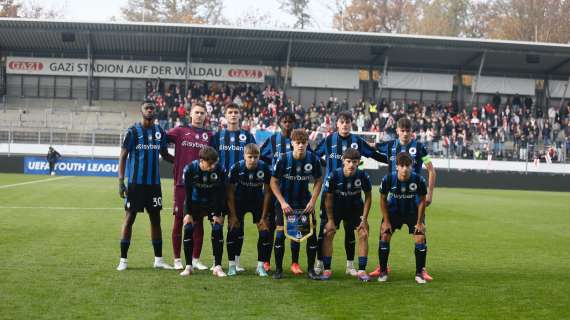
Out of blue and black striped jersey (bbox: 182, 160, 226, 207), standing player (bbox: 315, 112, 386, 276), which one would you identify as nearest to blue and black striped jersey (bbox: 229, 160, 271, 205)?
blue and black striped jersey (bbox: 182, 160, 226, 207)

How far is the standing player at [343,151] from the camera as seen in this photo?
9.67 metres

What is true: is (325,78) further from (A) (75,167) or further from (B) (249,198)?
(B) (249,198)

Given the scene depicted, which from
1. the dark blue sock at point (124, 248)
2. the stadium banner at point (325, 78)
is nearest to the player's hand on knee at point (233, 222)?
the dark blue sock at point (124, 248)

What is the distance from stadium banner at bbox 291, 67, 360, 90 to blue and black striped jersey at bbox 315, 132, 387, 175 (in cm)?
3753

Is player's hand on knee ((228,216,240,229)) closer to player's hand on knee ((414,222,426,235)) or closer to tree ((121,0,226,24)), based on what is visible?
player's hand on knee ((414,222,426,235))

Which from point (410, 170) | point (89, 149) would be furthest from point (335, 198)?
point (89, 149)

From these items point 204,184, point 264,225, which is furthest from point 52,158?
point 264,225

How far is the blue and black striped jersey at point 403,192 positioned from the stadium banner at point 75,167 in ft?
93.3

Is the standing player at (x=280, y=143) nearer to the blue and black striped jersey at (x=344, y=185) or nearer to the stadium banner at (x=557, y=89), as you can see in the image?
the blue and black striped jersey at (x=344, y=185)

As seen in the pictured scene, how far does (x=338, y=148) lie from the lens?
391 inches

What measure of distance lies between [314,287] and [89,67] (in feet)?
129

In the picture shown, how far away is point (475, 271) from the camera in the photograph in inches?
397

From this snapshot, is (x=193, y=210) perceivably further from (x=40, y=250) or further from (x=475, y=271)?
(x=475, y=271)

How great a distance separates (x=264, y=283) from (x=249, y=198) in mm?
1269
